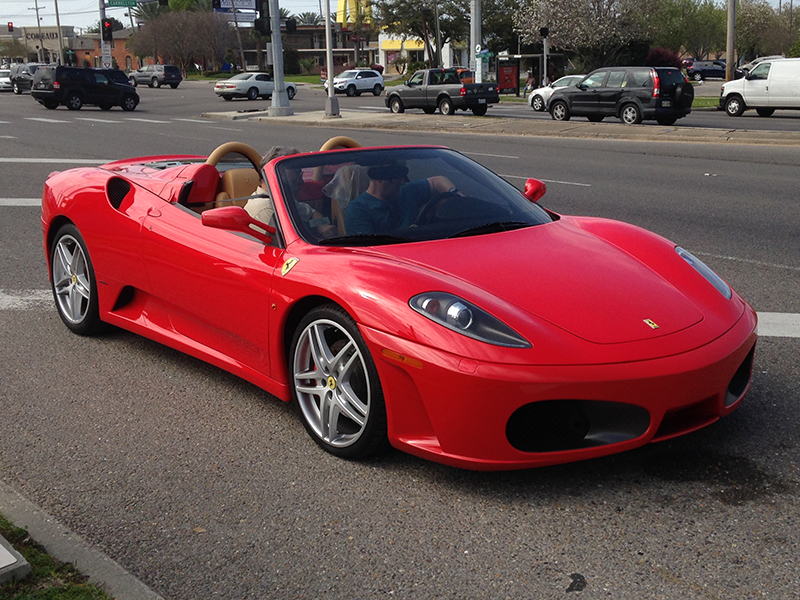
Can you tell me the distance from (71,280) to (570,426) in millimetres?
3608

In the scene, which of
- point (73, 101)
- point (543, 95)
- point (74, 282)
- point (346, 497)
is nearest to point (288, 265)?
point (346, 497)

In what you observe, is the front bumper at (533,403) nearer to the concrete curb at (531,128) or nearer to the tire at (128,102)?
the concrete curb at (531,128)

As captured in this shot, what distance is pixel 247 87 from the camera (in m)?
48.3

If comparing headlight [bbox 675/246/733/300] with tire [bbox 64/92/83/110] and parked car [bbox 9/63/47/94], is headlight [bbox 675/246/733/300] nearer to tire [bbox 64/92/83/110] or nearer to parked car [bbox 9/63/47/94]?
tire [bbox 64/92/83/110]

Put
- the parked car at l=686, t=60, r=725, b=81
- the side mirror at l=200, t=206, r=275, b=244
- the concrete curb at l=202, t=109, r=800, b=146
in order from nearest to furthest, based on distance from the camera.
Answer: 1. the side mirror at l=200, t=206, r=275, b=244
2. the concrete curb at l=202, t=109, r=800, b=146
3. the parked car at l=686, t=60, r=725, b=81

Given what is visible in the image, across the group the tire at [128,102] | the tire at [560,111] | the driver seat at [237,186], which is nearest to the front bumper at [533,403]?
the driver seat at [237,186]

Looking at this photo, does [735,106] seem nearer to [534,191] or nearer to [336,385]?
[534,191]

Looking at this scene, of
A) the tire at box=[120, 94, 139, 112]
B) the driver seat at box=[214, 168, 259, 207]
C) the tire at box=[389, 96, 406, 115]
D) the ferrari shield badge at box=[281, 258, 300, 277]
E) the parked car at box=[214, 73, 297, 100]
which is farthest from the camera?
the parked car at box=[214, 73, 297, 100]

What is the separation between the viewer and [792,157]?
16.2 metres

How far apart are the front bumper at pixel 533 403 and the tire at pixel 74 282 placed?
8.74 feet

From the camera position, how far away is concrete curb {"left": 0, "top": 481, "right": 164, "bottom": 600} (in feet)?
9.04

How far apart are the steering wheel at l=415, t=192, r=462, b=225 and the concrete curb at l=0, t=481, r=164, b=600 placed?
2044mm

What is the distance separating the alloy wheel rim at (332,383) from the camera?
3.63 m

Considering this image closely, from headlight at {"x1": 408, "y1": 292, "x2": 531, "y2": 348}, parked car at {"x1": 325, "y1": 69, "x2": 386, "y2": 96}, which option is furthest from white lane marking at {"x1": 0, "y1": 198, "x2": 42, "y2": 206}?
parked car at {"x1": 325, "y1": 69, "x2": 386, "y2": 96}
